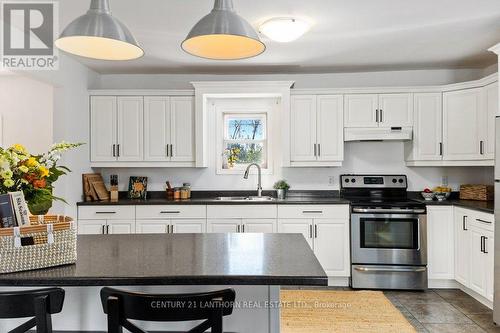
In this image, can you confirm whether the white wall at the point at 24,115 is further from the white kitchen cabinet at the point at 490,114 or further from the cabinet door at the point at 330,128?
the white kitchen cabinet at the point at 490,114

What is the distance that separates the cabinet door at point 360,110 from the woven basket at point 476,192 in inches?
51.0

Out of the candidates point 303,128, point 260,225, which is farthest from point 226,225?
point 303,128

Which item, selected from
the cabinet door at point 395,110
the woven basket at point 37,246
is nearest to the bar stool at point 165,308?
the woven basket at point 37,246

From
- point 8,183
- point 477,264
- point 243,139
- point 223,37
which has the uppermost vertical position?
point 223,37

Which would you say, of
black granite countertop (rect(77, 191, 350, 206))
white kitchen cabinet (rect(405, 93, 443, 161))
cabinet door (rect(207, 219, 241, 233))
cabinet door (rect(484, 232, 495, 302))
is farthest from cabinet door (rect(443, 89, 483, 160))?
cabinet door (rect(207, 219, 241, 233))

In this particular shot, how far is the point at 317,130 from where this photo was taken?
4066 mm

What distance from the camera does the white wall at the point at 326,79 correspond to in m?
4.24

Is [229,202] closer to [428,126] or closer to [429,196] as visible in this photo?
[429,196]

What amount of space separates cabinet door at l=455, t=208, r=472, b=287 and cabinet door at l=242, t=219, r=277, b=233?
1923 millimetres

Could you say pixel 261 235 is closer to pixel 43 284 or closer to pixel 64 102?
pixel 43 284

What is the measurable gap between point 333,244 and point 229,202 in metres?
1.25

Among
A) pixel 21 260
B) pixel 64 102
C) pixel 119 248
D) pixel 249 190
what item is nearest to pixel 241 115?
pixel 249 190

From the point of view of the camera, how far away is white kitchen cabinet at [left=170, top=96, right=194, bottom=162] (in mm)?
4117

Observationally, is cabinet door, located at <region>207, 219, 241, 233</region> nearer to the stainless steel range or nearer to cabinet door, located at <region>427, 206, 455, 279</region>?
the stainless steel range
